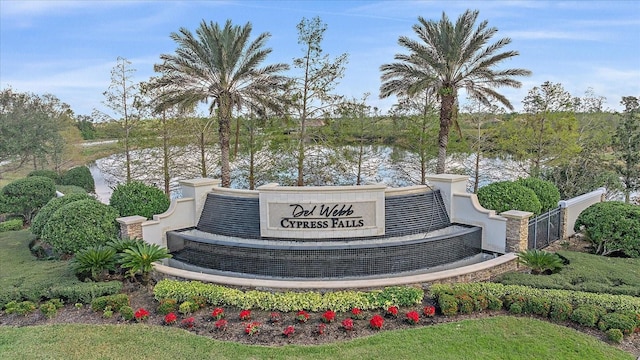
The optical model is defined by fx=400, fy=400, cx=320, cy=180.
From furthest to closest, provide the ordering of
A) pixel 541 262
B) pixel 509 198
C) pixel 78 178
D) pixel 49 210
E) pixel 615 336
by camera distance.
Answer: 1. pixel 78 178
2. pixel 49 210
3. pixel 509 198
4. pixel 541 262
5. pixel 615 336

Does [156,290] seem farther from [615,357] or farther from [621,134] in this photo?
[621,134]

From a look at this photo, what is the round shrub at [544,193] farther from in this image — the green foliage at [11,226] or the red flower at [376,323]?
the green foliage at [11,226]

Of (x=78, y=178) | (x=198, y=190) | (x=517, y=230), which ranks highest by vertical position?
(x=198, y=190)

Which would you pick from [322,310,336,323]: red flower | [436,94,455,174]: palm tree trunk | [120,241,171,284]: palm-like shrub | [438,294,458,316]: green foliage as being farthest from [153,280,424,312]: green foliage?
[436,94,455,174]: palm tree trunk

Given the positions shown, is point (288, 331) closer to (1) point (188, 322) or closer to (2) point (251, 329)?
(2) point (251, 329)

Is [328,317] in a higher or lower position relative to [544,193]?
lower

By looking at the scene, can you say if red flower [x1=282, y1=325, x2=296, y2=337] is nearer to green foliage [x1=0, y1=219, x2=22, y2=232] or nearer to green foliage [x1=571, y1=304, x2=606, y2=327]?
green foliage [x1=571, y1=304, x2=606, y2=327]

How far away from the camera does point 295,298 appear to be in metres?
7.81

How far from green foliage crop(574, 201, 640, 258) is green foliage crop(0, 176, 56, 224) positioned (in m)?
20.6

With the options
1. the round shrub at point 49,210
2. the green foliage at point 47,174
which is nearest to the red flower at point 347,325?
the round shrub at point 49,210

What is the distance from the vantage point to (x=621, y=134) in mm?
18266

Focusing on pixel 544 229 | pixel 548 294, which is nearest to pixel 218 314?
pixel 548 294

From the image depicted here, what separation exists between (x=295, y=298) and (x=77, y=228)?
258 inches

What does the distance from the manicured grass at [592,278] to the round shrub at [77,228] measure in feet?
33.2
